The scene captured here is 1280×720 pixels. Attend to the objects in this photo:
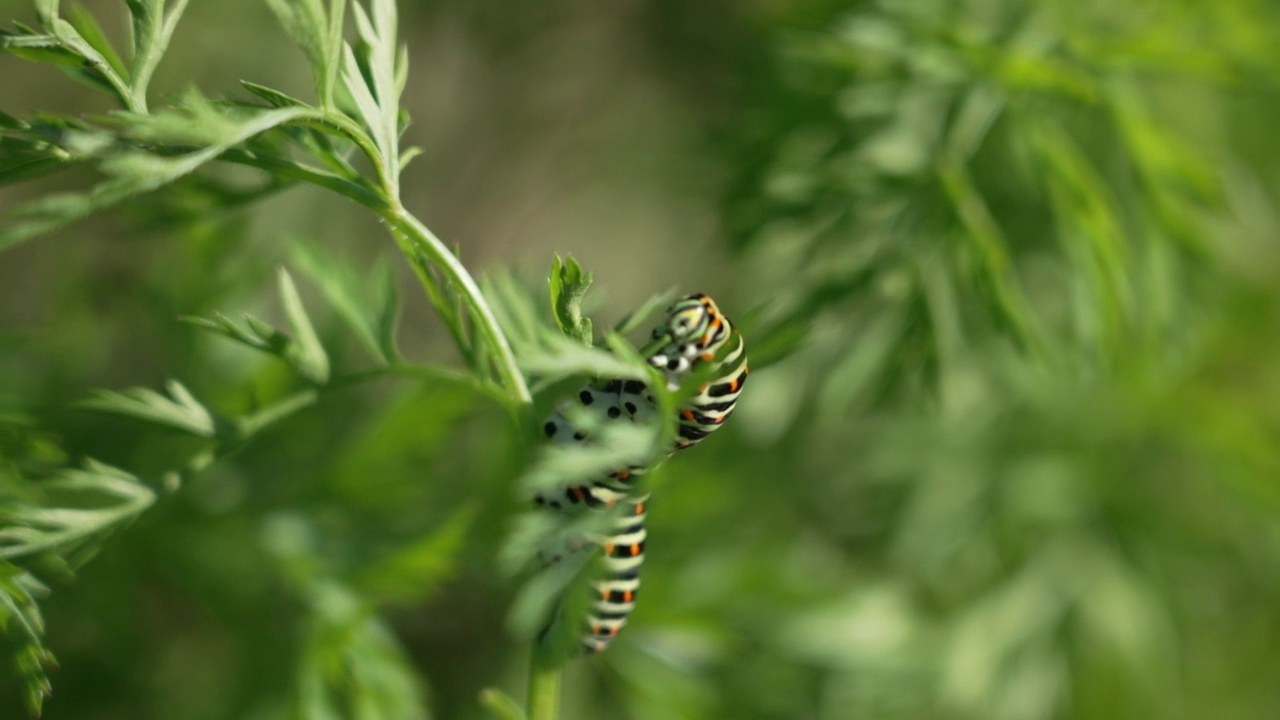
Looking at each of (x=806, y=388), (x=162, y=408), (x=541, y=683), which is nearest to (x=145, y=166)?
(x=162, y=408)

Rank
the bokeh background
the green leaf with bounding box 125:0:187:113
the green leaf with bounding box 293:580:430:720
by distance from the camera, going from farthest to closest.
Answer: the bokeh background < the green leaf with bounding box 293:580:430:720 < the green leaf with bounding box 125:0:187:113

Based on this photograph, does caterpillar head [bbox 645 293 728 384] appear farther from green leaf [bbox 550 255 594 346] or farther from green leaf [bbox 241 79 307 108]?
green leaf [bbox 241 79 307 108]

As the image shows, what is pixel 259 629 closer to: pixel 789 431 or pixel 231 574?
pixel 231 574

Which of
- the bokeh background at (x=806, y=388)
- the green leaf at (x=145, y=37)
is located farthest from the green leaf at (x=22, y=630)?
the green leaf at (x=145, y=37)

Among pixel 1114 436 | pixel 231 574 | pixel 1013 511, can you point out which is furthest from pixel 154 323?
pixel 1114 436

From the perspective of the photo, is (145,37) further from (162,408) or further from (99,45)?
(162,408)

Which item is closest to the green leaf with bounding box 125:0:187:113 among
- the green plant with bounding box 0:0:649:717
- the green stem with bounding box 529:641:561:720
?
the green plant with bounding box 0:0:649:717
